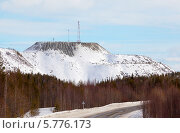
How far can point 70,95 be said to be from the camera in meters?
70.7

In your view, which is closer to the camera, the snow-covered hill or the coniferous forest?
the coniferous forest

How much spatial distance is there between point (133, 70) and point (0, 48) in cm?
5325

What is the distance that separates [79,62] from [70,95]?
9620cm

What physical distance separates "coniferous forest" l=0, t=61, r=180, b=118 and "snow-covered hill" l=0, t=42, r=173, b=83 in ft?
159

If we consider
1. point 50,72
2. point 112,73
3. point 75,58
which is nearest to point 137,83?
point 112,73

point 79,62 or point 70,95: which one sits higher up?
point 79,62

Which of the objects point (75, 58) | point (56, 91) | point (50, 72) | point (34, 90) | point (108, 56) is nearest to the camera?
point (34, 90)

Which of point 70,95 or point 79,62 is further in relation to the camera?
point 79,62

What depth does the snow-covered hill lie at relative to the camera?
147m

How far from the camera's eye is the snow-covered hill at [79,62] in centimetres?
14725

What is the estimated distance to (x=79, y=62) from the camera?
16662cm

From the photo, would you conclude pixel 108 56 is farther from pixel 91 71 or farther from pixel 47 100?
pixel 47 100

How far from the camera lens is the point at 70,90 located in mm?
73500

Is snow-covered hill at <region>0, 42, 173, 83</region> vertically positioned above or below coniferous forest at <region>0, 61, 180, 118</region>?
above
